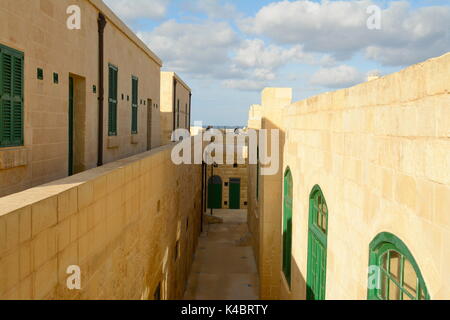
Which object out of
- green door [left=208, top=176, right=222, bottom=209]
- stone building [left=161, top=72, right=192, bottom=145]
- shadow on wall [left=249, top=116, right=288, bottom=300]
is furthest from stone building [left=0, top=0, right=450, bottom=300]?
green door [left=208, top=176, right=222, bottom=209]

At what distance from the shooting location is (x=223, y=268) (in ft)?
54.7

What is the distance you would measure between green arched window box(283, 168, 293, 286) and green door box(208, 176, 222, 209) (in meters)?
18.3

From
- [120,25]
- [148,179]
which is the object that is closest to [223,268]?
[148,179]

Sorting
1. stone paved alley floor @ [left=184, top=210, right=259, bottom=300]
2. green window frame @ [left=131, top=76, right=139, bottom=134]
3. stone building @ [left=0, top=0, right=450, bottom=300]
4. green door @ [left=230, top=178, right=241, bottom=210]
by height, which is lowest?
stone paved alley floor @ [left=184, top=210, right=259, bottom=300]

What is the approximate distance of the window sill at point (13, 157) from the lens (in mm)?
5176

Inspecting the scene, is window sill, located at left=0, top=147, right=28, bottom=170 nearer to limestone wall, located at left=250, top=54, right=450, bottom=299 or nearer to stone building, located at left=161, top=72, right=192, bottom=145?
limestone wall, located at left=250, top=54, right=450, bottom=299

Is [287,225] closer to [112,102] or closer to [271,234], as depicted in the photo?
[271,234]

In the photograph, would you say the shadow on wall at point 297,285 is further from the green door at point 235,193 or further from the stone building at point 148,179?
the green door at point 235,193

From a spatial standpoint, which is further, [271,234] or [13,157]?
[271,234]

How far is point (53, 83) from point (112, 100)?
3233 millimetres

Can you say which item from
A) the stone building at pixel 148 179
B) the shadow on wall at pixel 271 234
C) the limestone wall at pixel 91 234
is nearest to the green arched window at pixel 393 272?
the stone building at pixel 148 179

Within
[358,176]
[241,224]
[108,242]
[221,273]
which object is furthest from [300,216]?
[241,224]

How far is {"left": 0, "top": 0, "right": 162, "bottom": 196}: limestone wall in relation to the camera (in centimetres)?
553
